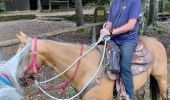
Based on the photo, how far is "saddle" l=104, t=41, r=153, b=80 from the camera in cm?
472

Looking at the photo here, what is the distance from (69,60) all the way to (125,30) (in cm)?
83

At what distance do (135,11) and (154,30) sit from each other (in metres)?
10.8

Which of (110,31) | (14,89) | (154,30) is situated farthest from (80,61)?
(154,30)

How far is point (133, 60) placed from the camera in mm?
5023

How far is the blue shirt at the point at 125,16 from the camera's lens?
4750 mm

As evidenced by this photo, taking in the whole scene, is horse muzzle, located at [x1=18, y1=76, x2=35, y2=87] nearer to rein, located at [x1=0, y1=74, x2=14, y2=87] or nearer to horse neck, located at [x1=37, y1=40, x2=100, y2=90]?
horse neck, located at [x1=37, y1=40, x2=100, y2=90]

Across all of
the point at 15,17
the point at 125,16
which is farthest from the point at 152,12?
the point at 125,16

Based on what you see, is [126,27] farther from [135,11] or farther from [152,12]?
[152,12]

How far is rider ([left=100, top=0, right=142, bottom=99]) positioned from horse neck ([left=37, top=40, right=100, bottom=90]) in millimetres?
357

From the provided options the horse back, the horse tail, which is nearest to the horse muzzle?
the horse back

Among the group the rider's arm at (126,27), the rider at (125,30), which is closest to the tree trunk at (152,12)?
the rider at (125,30)

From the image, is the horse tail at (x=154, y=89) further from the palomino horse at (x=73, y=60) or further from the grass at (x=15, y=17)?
the grass at (x=15, y=17)

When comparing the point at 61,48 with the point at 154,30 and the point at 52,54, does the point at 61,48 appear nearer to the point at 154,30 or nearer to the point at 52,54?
the point at 52,54

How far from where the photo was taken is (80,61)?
4.59 meters
